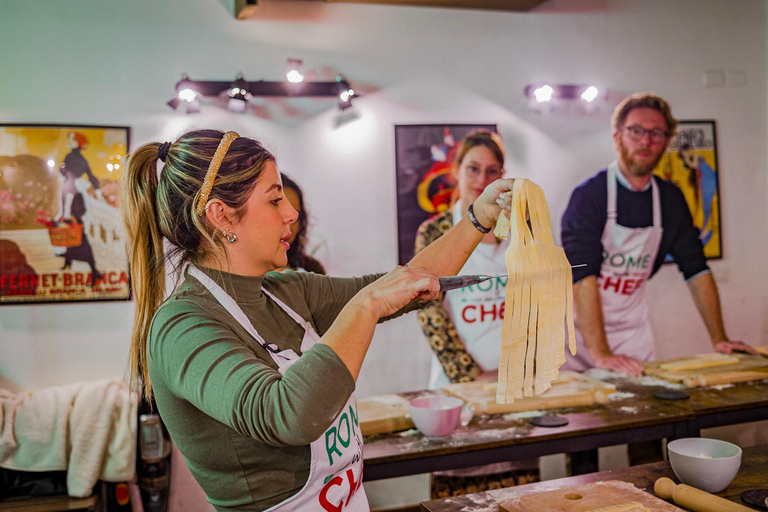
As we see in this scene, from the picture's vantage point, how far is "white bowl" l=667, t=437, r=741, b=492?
1401 millimetres

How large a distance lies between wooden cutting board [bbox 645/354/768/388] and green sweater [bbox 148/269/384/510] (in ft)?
5.92

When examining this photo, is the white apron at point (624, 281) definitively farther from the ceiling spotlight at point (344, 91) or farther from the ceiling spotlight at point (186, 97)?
the ceiling spotlight at point (186, 97)

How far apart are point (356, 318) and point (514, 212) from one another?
512mm

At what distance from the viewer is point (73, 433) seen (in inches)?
110

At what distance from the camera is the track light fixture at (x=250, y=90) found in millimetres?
3180

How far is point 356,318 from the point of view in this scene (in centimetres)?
110

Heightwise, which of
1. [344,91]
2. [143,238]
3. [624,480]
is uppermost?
[344,91]

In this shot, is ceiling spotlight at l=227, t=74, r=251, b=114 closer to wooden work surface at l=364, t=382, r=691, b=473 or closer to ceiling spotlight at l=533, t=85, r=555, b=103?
ceiling spotlight at l=533, t=85, r=555, b=103

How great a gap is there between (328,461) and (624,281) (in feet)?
9.74

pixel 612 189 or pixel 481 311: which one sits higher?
pixel 612 189

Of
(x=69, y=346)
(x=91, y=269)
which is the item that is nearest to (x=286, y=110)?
(x=91, y=269)

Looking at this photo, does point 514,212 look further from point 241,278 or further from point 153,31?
point 153,31

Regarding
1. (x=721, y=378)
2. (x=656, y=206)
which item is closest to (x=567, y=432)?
(x=721, y=378)

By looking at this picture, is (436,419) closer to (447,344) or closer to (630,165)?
(447,344)
